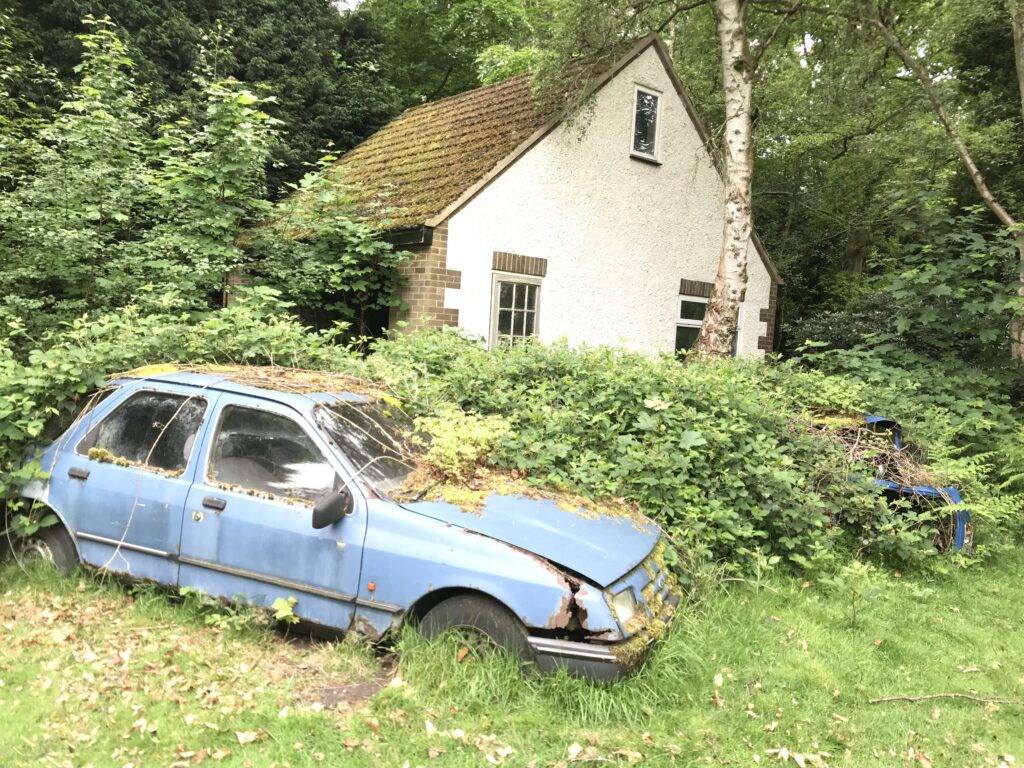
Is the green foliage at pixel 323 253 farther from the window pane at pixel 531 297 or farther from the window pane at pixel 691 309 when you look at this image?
the window pane at pixel 691 309

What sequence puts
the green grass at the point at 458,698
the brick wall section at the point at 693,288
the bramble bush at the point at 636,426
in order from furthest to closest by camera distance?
the brick wall section at the point at 693,288
the bramble bush at the point at 636,426
the green grass at the point at 458,698

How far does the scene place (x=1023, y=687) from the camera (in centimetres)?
394

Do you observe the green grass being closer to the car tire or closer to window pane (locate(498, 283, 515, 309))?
the car tire

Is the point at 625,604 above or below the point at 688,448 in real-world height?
below

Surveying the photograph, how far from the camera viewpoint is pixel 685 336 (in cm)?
1206

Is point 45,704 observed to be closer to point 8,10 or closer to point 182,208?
point 182,208

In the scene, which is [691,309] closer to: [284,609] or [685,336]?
[685,336]

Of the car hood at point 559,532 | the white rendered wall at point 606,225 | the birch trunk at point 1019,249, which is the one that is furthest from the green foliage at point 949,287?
the car hood at point 559,532

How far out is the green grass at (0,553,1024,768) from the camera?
10.0ft

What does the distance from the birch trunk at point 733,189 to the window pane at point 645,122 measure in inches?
106

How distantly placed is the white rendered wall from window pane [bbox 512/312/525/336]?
34 centimetres

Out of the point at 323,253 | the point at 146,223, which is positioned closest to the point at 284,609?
the point at 323,253

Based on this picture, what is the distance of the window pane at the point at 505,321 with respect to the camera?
9.73 m

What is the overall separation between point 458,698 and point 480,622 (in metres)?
0.37
